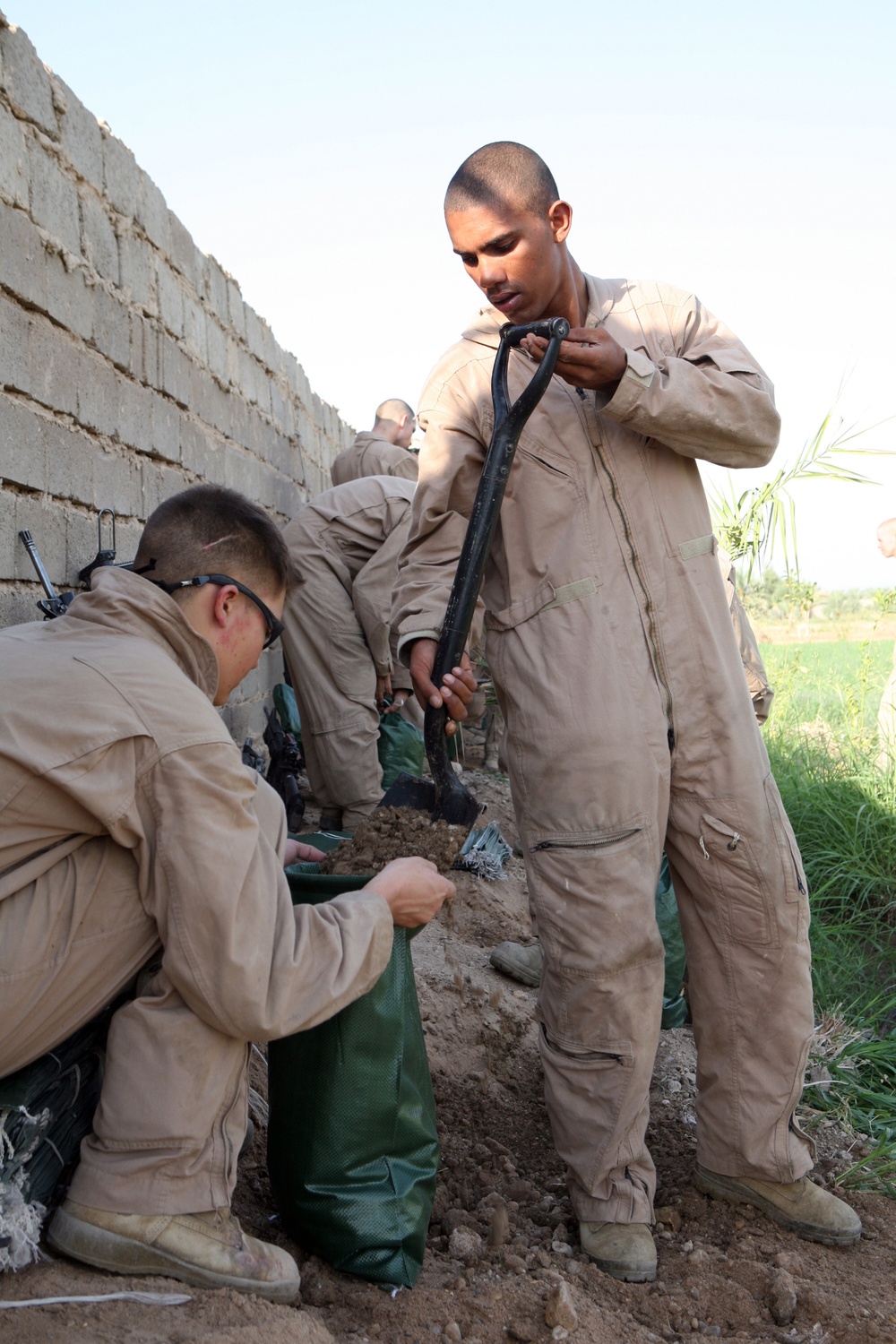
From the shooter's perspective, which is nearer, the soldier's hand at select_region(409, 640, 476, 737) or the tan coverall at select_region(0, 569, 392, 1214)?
the tan coverall at select_region(0, 569, 392, 1214)

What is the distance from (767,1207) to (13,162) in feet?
10.5

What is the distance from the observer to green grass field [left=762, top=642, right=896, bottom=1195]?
10.6 feet

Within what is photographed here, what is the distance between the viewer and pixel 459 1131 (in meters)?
2.66

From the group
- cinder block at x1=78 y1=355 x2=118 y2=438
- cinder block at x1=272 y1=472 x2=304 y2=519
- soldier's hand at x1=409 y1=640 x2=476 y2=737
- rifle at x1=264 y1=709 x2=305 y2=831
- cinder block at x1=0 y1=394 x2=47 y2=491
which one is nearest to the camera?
soldier's hand at x1=409 y1=640 x2=476 y2=737

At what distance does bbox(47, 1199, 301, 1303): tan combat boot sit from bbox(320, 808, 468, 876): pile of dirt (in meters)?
0.74

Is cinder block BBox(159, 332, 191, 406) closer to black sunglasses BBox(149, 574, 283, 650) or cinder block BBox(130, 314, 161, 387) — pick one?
cinder block BBox(130, 314, 161, 387)

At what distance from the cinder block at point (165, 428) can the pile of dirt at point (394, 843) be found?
2388 mm

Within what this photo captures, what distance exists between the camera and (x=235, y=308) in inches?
224

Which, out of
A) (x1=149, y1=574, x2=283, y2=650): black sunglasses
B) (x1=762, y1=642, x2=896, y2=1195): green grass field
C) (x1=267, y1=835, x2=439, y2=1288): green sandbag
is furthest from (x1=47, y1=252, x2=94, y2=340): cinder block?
(x1=762, y1=642, x2=896, y2=1195): green grass field

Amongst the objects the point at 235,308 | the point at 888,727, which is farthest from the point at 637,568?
the point at 888,727

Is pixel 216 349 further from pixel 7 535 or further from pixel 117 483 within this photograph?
pixel 7 535

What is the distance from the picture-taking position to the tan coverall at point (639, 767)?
217cm

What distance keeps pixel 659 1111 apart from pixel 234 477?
3.93 metres

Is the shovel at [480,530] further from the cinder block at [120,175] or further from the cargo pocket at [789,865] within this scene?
the cinder block at [120,175]
